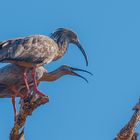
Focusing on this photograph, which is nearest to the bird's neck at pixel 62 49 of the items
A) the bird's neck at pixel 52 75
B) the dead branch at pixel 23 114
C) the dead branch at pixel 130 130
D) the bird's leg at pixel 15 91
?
the bird's neck at pixel 52 75

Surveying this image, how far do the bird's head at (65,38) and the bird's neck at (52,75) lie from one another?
934 millimetres

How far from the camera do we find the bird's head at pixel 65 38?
16.0 m

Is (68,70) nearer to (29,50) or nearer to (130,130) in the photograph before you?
(29,50)

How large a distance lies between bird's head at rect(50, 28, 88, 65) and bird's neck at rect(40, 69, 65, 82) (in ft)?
3.06

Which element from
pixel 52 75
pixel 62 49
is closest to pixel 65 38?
pixel 62 49

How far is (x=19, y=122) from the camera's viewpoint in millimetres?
10359

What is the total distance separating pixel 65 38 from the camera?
16109 millimetres

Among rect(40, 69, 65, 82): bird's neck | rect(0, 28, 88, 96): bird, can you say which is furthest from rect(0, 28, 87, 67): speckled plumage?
rect(40, 69, 65, 82): bird's neck

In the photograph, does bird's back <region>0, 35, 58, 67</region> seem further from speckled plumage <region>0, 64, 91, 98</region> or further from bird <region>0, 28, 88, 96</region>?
speckled plumage <region>0, 64, 91, 98</region>

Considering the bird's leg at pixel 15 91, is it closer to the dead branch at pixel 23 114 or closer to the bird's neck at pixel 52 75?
the bird's neck at pixel 52 75

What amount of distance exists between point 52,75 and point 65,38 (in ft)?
4.04

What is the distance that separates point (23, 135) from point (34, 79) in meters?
3.74

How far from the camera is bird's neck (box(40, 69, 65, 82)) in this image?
1656cm

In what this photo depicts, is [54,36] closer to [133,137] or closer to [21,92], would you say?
[21,92]
